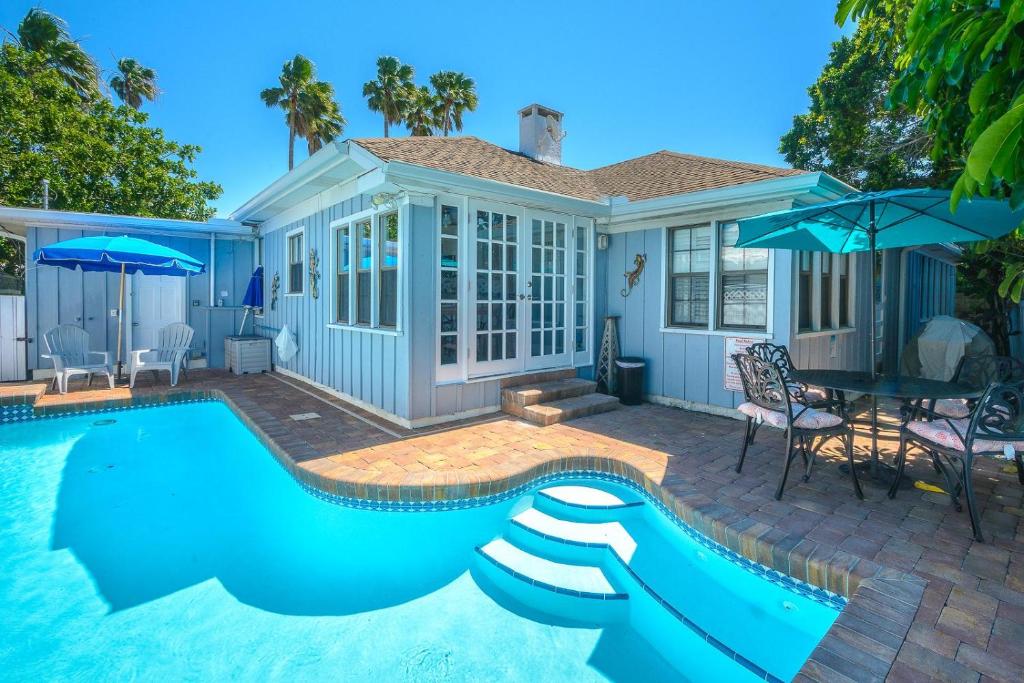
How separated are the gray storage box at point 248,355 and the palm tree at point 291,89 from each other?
13.1 metres

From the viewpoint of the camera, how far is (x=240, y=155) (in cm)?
1938

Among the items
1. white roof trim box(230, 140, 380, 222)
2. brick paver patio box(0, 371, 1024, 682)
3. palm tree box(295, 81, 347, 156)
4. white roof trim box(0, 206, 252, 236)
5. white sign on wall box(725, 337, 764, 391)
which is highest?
palm tree box(295, 81, 347, 156)

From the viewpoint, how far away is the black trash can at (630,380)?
6516 millimetres

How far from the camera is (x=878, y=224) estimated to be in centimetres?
426

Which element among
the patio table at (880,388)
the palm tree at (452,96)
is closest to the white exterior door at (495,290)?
the patio table at (880,388)

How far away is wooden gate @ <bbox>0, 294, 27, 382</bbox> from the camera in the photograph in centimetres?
776

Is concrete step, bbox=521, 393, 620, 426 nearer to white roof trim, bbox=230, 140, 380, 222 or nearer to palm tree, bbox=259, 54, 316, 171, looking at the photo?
white roof trim, bbox=230, 140, 380, 222

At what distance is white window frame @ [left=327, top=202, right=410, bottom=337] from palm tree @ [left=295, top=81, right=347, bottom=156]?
14.0 meters

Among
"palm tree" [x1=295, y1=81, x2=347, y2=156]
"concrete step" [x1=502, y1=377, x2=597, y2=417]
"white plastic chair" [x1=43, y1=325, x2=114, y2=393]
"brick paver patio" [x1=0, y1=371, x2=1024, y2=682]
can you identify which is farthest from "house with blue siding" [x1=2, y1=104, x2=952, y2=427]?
"palm tree" [x1=295, y1=81, x2=347, y2=156]

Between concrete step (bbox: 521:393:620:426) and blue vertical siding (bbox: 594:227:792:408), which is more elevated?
blue vertical siding (bbox: 594:227:792:408)

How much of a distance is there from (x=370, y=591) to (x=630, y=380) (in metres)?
4.52

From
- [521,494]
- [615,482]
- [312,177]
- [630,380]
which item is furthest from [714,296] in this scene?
[312,177]

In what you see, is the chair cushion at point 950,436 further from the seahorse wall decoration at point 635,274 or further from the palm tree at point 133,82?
the palm tree at point 133,82

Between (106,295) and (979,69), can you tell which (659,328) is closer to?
(979,69)
